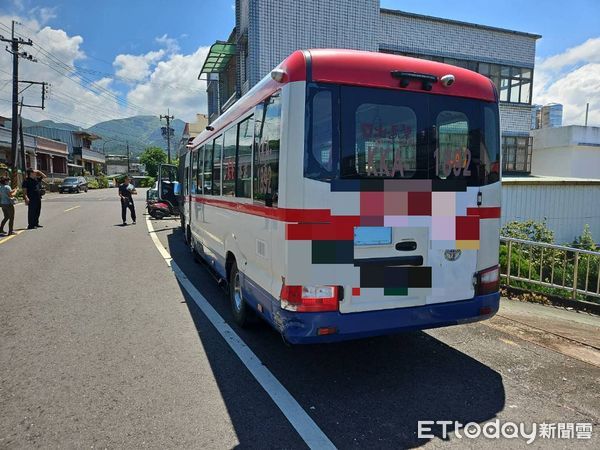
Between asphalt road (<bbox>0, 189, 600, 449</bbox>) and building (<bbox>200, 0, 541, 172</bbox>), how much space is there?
12.9m

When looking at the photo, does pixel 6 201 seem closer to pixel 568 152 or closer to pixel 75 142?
pixel 568 152

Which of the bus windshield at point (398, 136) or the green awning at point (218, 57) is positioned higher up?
the green awning at point (218, 57)

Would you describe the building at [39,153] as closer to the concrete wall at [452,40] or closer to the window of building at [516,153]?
the concrete wall at [452,40]

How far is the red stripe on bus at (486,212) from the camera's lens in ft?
13.3

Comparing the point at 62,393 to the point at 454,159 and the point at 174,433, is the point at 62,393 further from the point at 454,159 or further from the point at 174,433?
the point at 454,159

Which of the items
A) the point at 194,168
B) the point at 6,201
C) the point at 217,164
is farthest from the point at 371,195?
the point at 6,201

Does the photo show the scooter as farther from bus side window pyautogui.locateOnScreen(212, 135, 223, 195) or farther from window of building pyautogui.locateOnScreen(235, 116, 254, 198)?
window of building pyautogui.locateOnScreen(235, 116, 254, 198)

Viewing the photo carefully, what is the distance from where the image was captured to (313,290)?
3.54 metres

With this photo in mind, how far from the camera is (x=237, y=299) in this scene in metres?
5.39

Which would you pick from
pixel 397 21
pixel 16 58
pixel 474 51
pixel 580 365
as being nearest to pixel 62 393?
pixel 580 365

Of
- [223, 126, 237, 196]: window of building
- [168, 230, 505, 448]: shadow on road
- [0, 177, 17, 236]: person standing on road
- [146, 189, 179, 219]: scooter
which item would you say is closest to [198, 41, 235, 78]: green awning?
[146, 189, 179, 219]: scooter

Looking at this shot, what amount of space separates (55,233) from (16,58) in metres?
27.5

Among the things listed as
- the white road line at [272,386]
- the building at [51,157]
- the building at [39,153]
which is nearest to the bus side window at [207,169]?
the white road line at [272,386]

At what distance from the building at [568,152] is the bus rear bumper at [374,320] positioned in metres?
24.3
